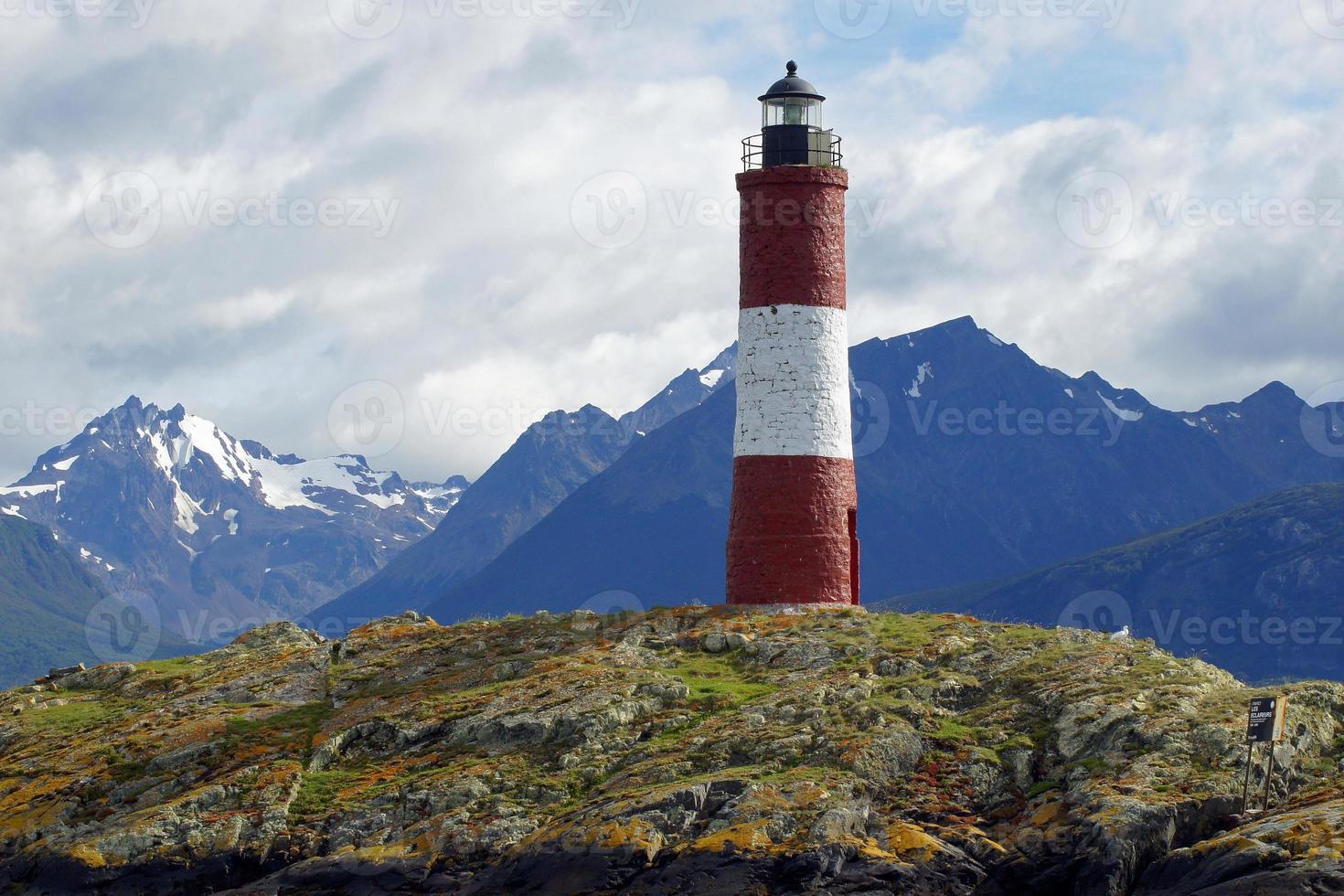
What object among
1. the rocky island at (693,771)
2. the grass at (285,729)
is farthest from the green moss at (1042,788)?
the grass at (285,729)

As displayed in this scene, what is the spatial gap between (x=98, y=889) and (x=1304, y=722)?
32410 millimetres

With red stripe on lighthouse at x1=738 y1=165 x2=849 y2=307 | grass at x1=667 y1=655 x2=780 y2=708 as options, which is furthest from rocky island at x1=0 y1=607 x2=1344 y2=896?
red stripe on lighthouse at x1=738 y1=165 x2=849 y2=307

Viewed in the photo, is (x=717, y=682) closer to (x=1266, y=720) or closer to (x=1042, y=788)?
(x=1042, y=788)

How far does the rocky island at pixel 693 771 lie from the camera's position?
4059 centimetres

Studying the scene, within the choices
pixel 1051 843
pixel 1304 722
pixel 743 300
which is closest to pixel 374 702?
pixel 743 300

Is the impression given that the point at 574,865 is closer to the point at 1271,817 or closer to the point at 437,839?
the point at 437,839

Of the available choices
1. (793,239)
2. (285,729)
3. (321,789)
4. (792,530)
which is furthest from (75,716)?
(793,239)

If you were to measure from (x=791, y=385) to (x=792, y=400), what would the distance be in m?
0.52

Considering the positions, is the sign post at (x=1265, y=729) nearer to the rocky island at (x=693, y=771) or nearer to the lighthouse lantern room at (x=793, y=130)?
the rocky island at (x=693, y=771)

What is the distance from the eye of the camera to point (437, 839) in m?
45.0

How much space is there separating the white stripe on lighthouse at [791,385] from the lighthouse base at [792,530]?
0.56 m

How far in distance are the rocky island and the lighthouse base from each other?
4.85ft

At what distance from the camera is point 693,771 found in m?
46.2

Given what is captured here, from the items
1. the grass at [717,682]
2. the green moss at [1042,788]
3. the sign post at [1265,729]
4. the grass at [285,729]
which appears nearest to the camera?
the sign post at [1265,729]
